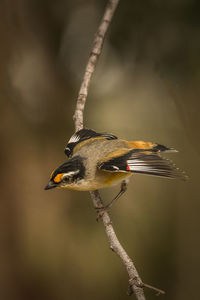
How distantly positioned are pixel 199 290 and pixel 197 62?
3196 millimetres

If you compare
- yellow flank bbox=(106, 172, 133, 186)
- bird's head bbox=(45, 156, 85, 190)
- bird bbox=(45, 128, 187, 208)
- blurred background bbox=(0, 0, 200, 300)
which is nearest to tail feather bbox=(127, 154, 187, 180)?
bird bbox=(45, 128, 187, 208)

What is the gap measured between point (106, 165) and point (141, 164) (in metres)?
0.30

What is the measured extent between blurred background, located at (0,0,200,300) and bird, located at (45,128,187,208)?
208 cm

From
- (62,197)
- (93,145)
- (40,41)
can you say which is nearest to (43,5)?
(40,41)

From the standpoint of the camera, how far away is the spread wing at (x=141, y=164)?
2.63 meters

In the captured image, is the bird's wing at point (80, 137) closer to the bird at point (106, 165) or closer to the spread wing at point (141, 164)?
the bird at point (106, 165)

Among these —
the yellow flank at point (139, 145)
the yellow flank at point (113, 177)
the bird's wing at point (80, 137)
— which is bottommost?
the yellow flank at point (113, 177)

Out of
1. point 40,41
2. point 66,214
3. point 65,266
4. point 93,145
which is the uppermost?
point 40,41

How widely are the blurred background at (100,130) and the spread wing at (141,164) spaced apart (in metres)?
2.37

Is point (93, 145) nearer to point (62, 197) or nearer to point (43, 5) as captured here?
point (62, 197)

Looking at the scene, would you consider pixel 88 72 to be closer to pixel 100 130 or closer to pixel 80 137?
pixel 80 137

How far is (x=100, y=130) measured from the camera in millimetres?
5648

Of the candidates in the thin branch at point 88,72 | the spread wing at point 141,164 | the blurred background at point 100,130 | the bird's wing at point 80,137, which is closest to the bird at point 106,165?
the spread wing at point 141,164

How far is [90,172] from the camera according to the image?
3.18 meters
